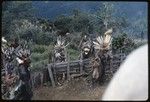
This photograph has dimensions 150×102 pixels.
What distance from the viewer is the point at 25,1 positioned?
2.03 meters

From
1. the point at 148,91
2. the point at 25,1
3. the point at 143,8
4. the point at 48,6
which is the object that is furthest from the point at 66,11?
the point at 148,91

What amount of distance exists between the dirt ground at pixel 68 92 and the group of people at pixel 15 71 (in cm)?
7

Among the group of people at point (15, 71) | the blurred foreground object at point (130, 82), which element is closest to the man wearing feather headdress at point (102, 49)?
the group of people at point (15, 71)

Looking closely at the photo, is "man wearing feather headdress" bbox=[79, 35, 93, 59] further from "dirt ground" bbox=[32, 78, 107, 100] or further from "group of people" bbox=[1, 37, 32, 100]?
"group of people" bbox=[1, 37, 32, 100]

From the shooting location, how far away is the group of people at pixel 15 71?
2.05 meters

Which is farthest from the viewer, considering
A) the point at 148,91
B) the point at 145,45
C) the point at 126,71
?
the point at 145,45

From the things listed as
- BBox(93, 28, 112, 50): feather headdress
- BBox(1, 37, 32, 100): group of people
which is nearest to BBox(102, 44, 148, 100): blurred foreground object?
BBox(93, 28, 112, 50): feather headdress

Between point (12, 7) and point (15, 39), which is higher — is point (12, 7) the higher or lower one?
the higher one

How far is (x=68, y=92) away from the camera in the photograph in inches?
81.1

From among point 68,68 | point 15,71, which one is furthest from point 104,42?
point 15,71

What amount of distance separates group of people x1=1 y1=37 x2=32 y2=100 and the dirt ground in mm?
66

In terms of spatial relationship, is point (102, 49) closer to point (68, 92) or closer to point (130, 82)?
point (68, 92)

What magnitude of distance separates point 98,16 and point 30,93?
56 cm

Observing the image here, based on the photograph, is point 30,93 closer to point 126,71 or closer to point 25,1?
point 25,1
